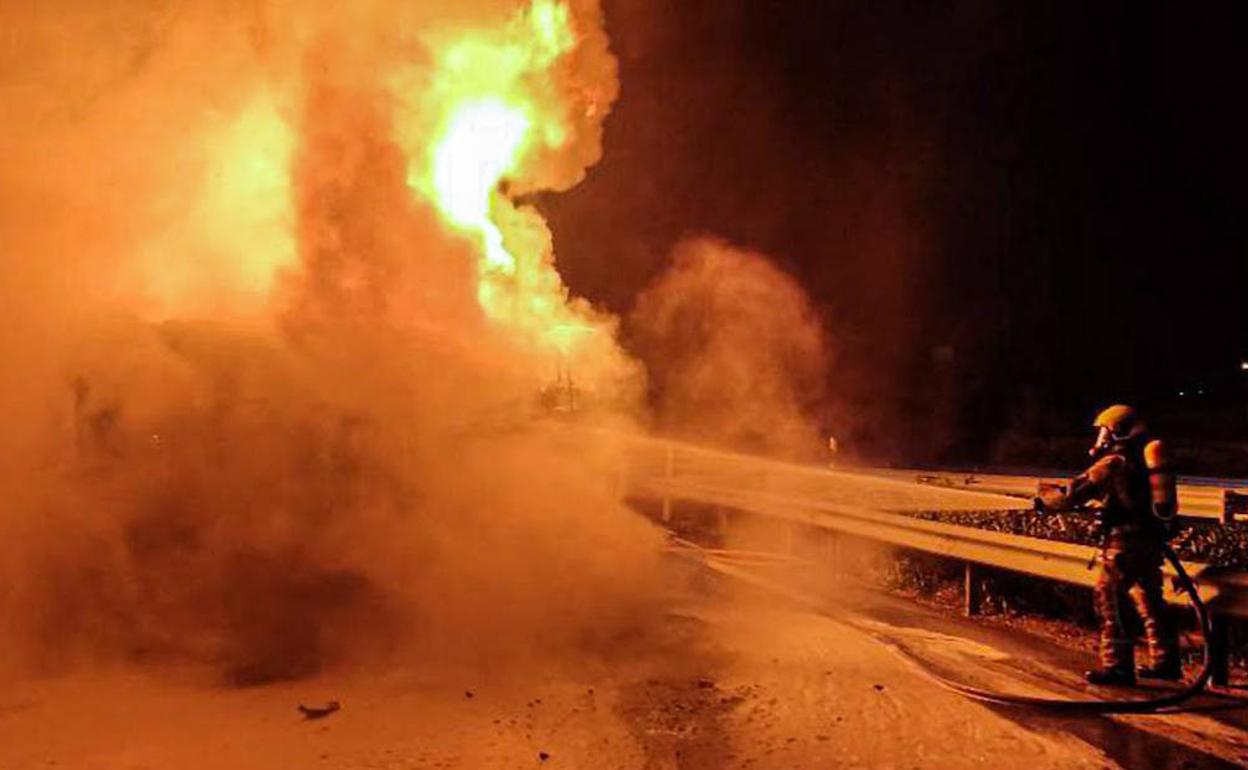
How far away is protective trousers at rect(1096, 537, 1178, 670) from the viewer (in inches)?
255

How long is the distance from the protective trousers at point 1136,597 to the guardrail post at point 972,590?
7.40 ft

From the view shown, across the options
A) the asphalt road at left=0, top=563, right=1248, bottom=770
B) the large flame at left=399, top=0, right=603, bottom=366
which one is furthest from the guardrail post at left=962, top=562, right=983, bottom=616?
the large flame at left=399, top=0, right=603, bottom=366

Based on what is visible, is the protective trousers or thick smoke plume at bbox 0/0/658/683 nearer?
the protective trousers

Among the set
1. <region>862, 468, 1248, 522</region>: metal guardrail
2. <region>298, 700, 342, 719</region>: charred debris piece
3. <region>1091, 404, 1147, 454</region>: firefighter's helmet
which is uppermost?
<region>1091, 404, 1147, 454</region>: firefighter's helmet

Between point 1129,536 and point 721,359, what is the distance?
9.44 m

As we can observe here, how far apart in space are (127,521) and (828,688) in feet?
17.0

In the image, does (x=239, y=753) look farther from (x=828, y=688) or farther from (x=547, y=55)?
(x=547, y=55)

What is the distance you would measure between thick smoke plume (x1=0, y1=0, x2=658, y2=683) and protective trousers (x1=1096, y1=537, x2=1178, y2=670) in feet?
11.1

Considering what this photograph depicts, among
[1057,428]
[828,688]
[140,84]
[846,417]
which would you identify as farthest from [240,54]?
[1057,428]

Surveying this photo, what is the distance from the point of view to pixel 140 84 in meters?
8.23

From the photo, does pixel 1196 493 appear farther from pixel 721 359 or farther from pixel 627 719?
pixel 627 719

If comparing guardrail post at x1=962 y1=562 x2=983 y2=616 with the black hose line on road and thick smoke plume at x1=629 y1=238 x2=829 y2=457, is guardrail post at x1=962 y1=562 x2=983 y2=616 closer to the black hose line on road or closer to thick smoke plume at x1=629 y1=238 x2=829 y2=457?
the black hose line on road

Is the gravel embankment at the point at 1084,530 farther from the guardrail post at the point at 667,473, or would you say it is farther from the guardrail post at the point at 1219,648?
the guardrail post at the point at 667,473

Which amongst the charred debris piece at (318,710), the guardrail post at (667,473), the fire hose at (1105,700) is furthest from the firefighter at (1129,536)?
the guardrail post at (667,473)
